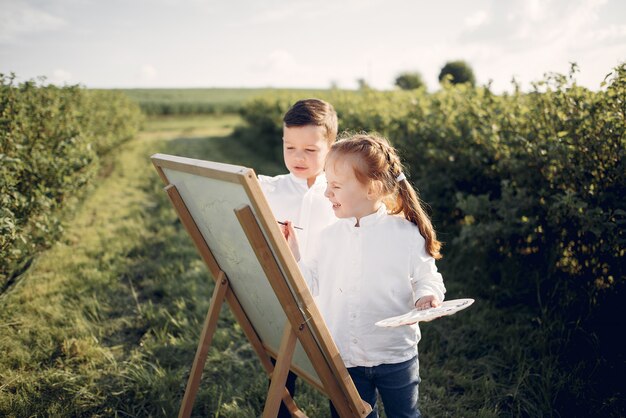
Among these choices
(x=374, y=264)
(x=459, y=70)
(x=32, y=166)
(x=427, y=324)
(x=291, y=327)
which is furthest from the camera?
(x=459, y=70)

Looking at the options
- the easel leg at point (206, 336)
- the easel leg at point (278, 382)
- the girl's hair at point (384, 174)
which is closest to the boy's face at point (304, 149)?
the girl's hair at point (384, 174)

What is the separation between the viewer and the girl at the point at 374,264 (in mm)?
1863

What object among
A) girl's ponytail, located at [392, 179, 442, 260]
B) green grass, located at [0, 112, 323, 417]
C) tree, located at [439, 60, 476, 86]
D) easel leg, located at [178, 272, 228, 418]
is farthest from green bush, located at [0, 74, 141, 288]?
tree, located at [439, 60, 476, 86]

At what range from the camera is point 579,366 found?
9.55 feet

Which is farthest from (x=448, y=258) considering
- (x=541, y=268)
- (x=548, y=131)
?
(x=548, y=131)

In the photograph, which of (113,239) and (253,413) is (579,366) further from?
(113,239)

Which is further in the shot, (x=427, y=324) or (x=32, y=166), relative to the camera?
(x=32, y=166)

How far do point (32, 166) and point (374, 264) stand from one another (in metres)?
4.18

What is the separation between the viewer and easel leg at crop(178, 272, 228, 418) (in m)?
2.28

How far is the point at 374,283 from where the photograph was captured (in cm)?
187

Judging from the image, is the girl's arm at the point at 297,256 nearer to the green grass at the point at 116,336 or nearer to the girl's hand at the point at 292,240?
the girl's hand at the point at 292,240

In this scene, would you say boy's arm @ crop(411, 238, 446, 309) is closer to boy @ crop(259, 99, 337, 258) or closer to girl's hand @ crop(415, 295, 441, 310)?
girl's hand @ crop(415, 295, 441, 310)

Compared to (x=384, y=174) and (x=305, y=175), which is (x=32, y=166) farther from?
(x=384, y=174)

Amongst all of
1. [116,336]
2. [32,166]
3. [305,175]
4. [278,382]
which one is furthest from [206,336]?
[32,166]
